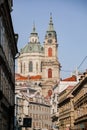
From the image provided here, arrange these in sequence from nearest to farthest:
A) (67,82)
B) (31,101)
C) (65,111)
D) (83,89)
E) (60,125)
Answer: (83,89) → (65,111) → (60,125) → (67,82) → (31,101)

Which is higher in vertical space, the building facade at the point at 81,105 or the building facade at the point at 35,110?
the building facade at the point at 35,110

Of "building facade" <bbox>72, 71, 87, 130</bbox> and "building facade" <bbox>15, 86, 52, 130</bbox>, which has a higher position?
"building facade" <bbox>15, 86, 52, 130</bbox>

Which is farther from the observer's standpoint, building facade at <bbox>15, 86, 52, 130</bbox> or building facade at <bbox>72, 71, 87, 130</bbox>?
building facade at <bbox>15, 86, 52, 130</bbox>

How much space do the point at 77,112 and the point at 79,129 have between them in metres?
5.06

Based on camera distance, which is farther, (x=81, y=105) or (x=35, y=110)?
(x=35, y=110)

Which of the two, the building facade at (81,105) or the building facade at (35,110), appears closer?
the building facade at (81,105)

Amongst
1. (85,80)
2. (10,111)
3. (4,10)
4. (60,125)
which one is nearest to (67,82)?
(60,125)

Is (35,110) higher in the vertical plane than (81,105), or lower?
higher

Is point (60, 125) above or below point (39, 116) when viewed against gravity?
below

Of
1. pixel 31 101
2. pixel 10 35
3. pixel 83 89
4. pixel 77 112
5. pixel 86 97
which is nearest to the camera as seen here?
pixel 10 35

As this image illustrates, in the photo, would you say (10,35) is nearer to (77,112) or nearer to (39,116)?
(77,112)

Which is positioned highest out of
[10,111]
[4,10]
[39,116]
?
[39,116]

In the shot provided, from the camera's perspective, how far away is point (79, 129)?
7812 cm

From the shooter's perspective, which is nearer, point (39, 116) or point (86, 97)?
point (86, 97)
